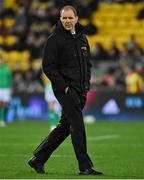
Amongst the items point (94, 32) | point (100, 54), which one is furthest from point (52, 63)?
point (94, 32)

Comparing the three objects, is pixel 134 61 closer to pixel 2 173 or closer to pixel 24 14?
pixel 24 14

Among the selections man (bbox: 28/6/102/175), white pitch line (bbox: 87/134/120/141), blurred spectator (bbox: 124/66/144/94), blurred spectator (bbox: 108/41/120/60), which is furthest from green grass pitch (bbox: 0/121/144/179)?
blurred spectator (bbox: 108/41/120/60)

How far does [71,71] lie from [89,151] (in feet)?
15.5

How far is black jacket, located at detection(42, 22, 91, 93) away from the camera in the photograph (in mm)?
10719

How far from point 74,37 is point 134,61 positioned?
1879 centimetres

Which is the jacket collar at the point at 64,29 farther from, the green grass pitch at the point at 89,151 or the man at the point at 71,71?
the green grass pitch at the point at 89,151

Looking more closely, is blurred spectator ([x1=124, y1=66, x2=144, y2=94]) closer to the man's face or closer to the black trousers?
the black trousers

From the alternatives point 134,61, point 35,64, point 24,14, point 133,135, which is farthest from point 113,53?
point 133,135

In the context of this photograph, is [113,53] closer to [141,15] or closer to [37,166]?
[141,15]

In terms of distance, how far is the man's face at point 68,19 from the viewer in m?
10.6

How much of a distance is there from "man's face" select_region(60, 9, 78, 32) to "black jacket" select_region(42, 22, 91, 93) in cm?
10

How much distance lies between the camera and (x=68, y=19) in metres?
10.7

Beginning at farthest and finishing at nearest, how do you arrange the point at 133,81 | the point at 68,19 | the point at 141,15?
the point at 141,15 < the point at 133,81 < the point at 68,19

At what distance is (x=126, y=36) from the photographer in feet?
107
